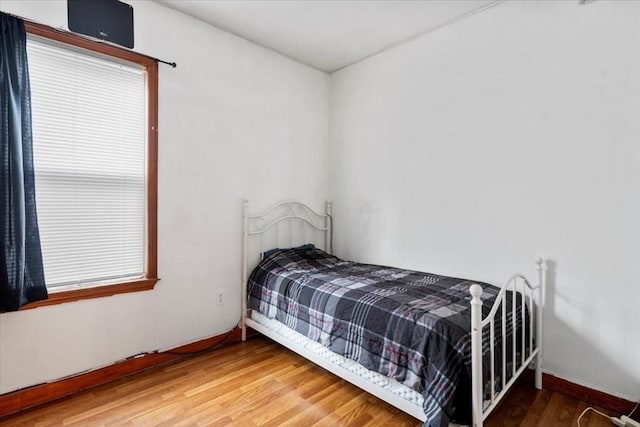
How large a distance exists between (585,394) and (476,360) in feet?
3.53

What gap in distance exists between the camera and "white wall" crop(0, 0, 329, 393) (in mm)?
1891

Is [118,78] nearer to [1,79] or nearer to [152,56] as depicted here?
[152,56]

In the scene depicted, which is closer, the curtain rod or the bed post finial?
the curtain rod

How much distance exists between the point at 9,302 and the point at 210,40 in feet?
6.92

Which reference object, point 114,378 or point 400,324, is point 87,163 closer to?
point 114,378

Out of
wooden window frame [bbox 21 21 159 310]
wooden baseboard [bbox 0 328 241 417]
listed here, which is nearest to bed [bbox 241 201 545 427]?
wooden baseboard [bbox 0 328 241 417]

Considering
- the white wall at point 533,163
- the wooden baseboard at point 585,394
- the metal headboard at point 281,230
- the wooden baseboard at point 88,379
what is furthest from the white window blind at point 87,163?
the wooden baseboard at point 585,394

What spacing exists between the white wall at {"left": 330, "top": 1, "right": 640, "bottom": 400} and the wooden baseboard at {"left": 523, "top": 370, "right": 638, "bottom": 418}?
41 millimetres

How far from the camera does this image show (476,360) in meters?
1.38

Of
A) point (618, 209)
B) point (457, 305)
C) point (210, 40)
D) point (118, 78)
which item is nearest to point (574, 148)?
point (618, 209)

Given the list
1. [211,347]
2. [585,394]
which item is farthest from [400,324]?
[211,347]

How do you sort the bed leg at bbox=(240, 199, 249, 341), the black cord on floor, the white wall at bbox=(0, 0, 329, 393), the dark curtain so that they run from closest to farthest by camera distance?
the dark curtain, the white wall at bbox=(0, 0, 329, 393), the black cord on floor, the bed leg at bbox=(240, 199, 249, 341)

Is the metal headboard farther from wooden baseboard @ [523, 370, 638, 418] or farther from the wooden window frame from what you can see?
wooden baseboard @ [523, 370, 638, 418]

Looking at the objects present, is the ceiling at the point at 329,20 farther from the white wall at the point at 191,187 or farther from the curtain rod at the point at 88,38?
the curtain rod at the point at 88,38
